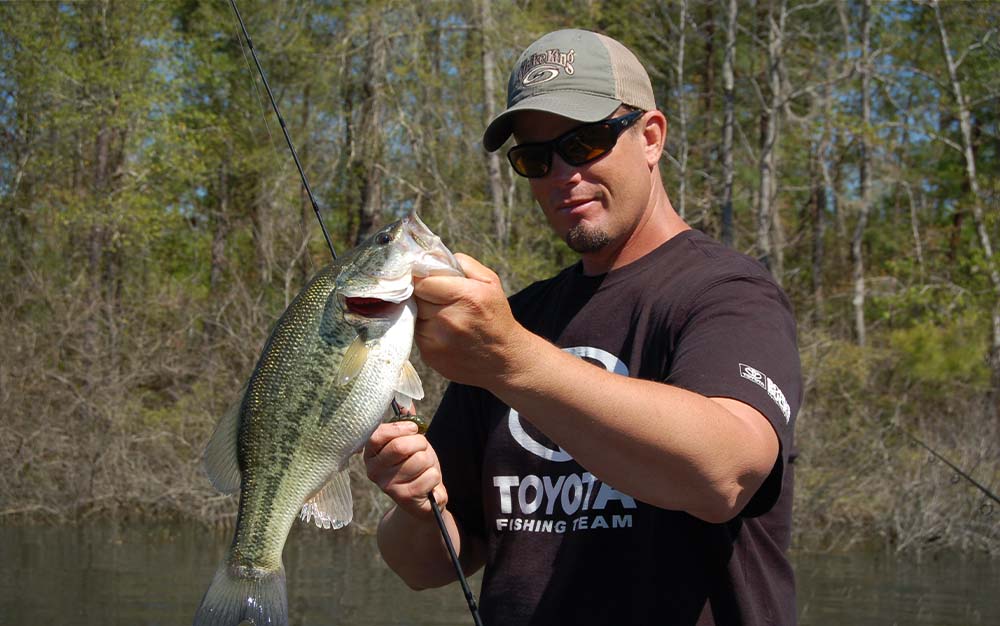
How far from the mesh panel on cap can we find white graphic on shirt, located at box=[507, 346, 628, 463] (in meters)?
0.64

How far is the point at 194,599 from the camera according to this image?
366 inches

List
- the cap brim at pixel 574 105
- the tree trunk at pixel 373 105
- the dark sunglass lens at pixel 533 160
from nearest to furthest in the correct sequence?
the cap brim at pixel 574 105, the dark sunglass lens at pixel 533 160, the tree trunk at pixel 373 105

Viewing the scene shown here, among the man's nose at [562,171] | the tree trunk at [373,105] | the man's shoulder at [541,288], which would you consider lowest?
the tree trunk at [373,105]

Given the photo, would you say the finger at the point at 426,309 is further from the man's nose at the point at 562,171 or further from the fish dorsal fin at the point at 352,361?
the man's nose at the point at 562,171

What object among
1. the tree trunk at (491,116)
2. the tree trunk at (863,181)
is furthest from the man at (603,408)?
the tree trunk at (863,181)

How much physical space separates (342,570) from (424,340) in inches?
365

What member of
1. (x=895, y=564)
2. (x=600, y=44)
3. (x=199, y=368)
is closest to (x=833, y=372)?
(x=895, y=564)

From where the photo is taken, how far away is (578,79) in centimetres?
264

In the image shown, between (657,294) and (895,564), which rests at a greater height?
(657,294)

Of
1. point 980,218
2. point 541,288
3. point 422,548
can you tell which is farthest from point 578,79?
point 980,218

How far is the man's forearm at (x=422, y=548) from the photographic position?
2.86 metres

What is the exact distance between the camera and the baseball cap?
2.61 m

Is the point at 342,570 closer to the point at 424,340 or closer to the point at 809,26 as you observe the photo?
the point at 424,340

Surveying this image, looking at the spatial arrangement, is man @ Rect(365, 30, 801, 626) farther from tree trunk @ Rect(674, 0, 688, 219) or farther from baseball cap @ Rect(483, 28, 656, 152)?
tree trunk @ Rect(674, 0, 688, 219)
